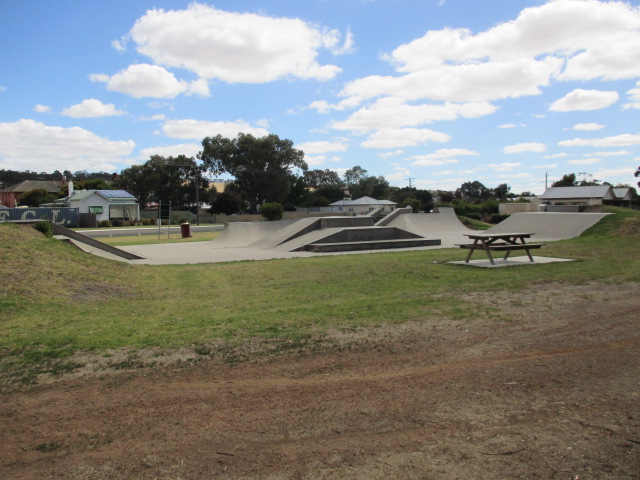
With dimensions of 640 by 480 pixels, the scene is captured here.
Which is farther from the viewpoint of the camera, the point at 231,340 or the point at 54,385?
the point at 231,340

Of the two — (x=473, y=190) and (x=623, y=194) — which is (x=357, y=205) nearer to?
(x=623, y=194)

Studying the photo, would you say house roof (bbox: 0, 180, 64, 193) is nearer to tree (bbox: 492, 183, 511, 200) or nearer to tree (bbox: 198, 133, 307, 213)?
tree (bbox: 198, 133, 307, 213)

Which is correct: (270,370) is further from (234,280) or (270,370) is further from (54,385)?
(234,280)

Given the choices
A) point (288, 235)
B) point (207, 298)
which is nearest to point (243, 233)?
point (288, 235)

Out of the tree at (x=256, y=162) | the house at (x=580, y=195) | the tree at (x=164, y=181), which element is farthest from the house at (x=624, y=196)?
the tree at (x=164, y=181)

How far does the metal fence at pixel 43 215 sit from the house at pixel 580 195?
2161 inches

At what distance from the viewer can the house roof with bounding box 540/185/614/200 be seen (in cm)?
6266

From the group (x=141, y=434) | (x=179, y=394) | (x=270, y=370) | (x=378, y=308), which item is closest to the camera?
(x=141, y=434)

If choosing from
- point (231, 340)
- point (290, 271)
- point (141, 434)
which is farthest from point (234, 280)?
point (141, 434)

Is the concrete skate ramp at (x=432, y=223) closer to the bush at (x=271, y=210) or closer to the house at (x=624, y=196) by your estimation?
the bush at (x=271, y=210)

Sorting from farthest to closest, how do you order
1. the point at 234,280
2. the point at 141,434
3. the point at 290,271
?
the point at 290,271 → the point at 234,280 → the point at 141,434

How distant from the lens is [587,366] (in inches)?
175

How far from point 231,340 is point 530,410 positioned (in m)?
3.02

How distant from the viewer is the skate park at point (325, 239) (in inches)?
670
